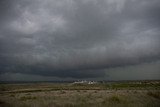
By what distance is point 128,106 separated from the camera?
63.9 ft

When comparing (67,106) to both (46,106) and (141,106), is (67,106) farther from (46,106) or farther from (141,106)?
(141,106)

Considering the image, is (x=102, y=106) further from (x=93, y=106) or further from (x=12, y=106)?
(x=12, y=106)

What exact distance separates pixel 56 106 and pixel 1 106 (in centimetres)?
456

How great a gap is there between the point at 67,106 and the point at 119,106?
455cm

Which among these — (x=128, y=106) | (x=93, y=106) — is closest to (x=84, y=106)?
(x=93, y=106)

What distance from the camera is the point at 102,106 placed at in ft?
64.7

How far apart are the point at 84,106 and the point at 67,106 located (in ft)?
4.93

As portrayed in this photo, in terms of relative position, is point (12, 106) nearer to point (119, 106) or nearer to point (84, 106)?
point (84, 106)

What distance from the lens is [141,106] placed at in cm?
1895

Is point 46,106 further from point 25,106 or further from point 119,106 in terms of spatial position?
point 119,106

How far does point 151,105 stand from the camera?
63.4 feet

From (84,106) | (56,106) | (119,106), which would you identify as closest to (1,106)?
(56,106)

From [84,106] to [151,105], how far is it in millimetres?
5740

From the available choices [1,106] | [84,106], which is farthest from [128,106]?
[1,106]
